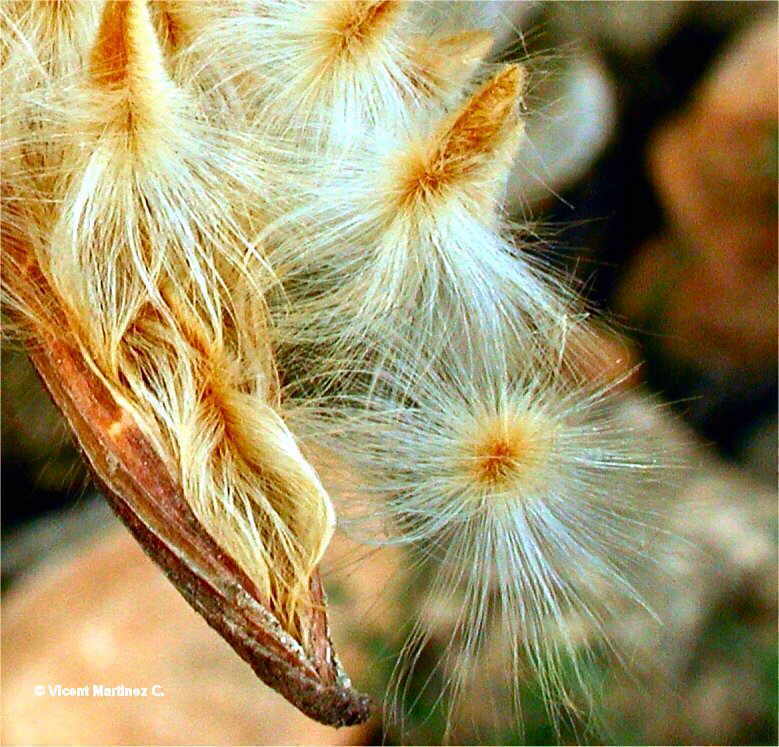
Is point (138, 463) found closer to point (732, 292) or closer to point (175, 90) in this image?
point (175, 90)

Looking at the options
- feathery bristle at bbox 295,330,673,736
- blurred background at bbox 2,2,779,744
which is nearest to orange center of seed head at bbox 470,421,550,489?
feathery bristle at bbox 295,330,673,736

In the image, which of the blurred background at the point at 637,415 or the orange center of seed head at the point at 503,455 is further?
the blurred background at the point at 637,415

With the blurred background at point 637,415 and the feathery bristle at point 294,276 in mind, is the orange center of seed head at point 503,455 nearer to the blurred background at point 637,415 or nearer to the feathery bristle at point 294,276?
the feathery bristle at point 294,276

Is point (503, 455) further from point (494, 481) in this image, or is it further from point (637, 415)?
point (637, 415)

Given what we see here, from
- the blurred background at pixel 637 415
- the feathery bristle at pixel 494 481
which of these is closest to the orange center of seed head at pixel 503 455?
the feathery bristle at pixel 494 481

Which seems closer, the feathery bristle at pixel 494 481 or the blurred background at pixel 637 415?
the feathery bristle at pixel 494 481

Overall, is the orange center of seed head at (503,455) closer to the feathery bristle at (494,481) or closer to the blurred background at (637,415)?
the feathery bristle at (494,481)

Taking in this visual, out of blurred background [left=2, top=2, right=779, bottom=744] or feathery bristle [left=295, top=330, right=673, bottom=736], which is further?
blurred background [left=2, top=2, right=779, bottom=744]

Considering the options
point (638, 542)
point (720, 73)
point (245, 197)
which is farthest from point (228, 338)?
point (720, 73)

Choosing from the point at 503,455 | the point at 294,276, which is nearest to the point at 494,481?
the point at 503,455

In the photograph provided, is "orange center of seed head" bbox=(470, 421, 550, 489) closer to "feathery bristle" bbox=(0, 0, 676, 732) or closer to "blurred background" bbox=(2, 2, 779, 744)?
"feathery bristle" bbox=(0, 0, 676, 732)
